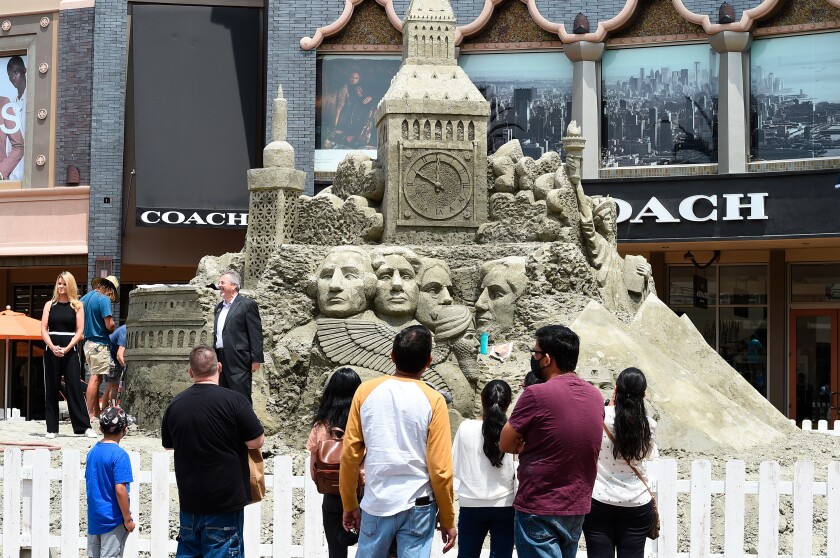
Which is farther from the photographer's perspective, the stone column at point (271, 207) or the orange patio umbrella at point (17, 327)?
the orange patio umbrella at point (17, 327)

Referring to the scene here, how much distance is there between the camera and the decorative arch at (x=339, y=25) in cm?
2545

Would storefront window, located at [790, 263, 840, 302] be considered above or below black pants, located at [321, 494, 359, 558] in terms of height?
above

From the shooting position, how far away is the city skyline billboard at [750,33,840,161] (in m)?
23.4

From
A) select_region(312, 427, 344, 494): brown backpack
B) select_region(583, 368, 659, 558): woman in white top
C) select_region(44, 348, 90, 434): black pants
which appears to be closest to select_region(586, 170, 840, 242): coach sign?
select_region(44, 348, 90, 434): black pants

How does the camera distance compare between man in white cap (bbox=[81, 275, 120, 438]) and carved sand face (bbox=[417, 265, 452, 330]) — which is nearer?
carved sand face (bbox=[417, 265, 452, 330])

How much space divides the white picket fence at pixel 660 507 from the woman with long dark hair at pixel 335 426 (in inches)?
68.7

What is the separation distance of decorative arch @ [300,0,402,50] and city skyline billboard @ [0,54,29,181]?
19.4ft

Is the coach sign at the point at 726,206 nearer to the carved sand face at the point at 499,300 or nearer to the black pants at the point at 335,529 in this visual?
the carved sand face at the point at 499,300

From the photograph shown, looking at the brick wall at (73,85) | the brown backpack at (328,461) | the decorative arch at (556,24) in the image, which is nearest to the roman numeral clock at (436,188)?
the brown backpack at (328,461)

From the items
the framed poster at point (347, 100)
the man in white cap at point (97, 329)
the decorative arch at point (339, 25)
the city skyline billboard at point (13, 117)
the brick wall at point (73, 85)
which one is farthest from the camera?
the city skyline billboard at point (13, 117)

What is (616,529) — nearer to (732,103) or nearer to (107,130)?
(732,103)

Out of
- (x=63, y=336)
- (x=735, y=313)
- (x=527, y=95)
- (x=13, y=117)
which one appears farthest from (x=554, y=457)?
(x=13, y=117)

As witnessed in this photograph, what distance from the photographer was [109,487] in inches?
281

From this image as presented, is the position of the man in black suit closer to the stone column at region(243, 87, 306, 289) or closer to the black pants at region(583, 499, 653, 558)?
the black pants at region(583, 499, 653, 558)
